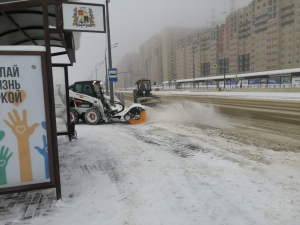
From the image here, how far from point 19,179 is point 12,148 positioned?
1.58 ft

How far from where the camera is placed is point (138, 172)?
4953 millimetres

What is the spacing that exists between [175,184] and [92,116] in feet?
25.0

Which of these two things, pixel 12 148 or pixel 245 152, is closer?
pixel 12 148

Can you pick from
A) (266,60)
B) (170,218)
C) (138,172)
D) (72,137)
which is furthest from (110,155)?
(266,60)

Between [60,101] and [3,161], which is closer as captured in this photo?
[3,161]

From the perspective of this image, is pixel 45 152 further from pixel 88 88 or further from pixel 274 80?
pixel 274 80

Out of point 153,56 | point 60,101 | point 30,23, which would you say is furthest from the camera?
point 153,56

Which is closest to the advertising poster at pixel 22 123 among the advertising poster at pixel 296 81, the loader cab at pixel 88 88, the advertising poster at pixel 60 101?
the advertising poster at pixel 60 101

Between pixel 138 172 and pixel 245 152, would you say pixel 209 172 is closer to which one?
pixel 138 172

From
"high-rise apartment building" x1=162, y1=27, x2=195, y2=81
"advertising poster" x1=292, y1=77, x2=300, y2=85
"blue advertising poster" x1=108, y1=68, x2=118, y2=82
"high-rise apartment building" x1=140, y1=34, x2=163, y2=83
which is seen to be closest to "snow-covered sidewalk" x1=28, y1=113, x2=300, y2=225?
"blue advertising poster" x1=108, y1=68, x2=118, y2=82

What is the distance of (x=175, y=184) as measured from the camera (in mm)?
4324

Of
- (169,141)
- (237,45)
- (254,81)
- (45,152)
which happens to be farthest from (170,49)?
(45,152)

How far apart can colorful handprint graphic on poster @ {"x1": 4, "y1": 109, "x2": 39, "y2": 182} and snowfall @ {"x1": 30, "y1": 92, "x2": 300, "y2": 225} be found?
68 cm

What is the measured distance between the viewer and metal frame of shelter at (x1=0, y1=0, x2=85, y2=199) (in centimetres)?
346
